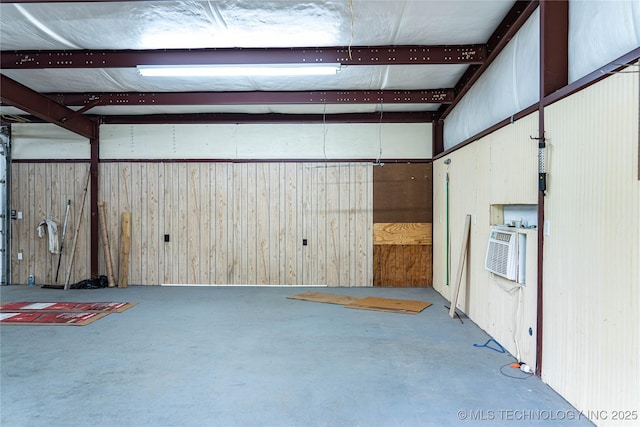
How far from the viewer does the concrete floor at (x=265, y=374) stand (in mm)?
2602

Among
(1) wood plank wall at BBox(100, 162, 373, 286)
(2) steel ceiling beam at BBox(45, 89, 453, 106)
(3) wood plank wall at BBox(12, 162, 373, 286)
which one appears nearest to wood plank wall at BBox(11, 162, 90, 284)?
(3) wood plank wall at BBox(12, 162, 373, 286)

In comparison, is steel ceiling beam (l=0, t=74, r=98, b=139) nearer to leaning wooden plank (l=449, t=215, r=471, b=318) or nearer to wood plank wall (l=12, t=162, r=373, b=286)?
wood plank wall (l=12, t=162, r=373, b=286)

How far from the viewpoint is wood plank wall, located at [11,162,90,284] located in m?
7.14

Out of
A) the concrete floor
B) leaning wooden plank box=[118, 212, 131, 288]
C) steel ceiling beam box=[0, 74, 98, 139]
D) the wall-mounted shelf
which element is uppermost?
steel ceiling beam box=[0, 74, 98, 139]

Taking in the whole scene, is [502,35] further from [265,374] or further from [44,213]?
[44,213]

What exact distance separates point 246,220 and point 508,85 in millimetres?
4625

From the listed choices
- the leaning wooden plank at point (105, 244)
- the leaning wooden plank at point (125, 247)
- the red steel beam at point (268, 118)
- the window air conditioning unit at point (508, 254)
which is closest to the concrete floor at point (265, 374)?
the window air conditioning unit at point (508, 254)

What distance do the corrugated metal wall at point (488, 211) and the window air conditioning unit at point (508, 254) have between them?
91 millimetres

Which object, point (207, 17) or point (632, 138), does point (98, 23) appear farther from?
point (632, 138)

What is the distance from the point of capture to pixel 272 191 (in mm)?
7035

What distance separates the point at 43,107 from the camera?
18.7ft

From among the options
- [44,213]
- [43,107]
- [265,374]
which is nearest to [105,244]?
[44,213]

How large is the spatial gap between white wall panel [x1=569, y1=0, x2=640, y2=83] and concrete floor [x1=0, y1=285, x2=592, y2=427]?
2276mm

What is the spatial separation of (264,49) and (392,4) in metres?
1.54
